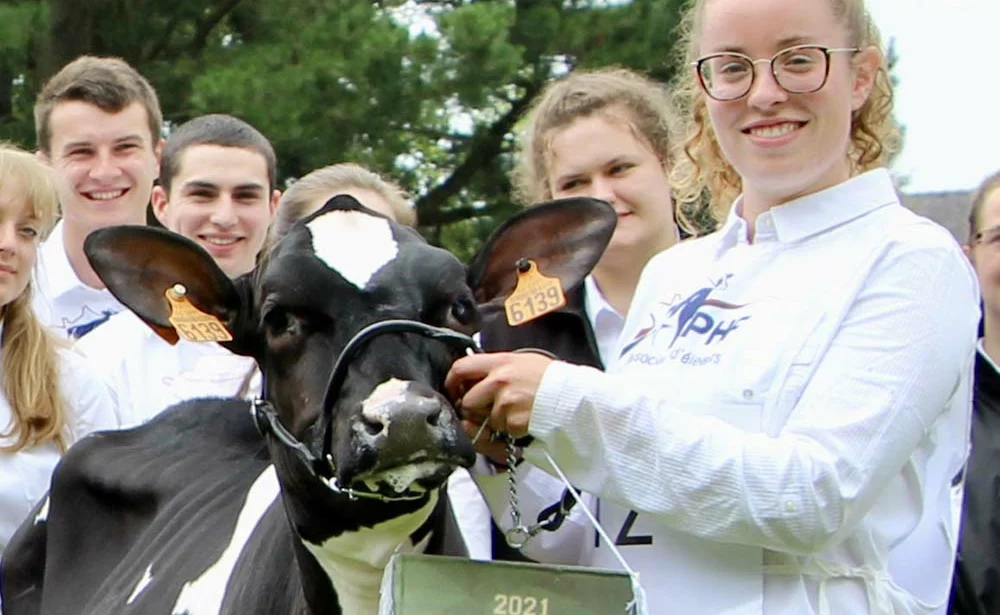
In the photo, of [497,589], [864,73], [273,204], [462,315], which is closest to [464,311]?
[462,315]

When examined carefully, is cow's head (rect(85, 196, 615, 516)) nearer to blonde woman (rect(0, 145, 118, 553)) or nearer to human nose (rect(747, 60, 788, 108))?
human nose (rect(747, 60, 788, 108))

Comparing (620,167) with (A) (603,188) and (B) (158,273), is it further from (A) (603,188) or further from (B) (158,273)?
(B) (158,273)

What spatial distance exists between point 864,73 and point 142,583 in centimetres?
234

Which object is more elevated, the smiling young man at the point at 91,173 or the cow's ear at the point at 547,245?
the cow's ear at the point at 547,245

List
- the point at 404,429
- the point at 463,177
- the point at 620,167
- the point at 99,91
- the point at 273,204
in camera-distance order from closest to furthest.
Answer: the point at 404,429, the point at 620,167, the point at 273,204, the point at 99,91, the point at 463,177

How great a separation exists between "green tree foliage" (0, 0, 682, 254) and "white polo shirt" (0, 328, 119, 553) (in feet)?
17.8

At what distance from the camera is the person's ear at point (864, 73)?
279 centimetres

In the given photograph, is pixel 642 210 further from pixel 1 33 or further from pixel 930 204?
pixel 930 204

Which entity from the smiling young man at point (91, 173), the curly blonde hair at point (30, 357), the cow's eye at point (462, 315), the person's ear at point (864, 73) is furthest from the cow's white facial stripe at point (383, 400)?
the smiling young man at point (91, 173)

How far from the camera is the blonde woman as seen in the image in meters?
4.31

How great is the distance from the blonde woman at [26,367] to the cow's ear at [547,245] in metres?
1.75

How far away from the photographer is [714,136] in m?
3.15

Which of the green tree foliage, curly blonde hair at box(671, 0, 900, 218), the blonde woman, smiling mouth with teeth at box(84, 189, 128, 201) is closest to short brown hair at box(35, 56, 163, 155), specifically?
smiling mouth with teeth at box(84, 189, 128, 201)

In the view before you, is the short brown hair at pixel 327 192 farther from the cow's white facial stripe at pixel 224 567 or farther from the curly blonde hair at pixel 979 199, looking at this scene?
the curly blonde hair at pixel 979 199
